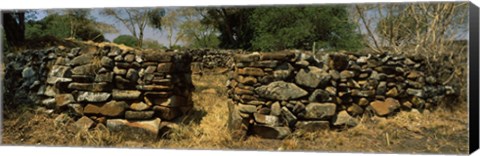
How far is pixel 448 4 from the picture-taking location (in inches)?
161

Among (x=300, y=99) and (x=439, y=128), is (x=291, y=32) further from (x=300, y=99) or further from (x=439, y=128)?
(x=439, y=128)

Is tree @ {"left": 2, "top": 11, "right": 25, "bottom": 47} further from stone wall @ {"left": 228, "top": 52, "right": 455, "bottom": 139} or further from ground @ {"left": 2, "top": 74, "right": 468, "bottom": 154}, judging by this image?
stone wall @ {"left": 228, "top": 52, "right": 455, "bottom": 139}

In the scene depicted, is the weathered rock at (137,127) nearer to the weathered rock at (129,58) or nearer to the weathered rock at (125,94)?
the weathered rock at (125,94)

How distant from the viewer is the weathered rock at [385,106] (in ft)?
16.2

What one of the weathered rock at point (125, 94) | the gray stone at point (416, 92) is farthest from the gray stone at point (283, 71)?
the weathered rock at point (125, 94)

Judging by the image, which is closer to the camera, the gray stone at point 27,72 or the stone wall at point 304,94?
the stone wall at point 304,94

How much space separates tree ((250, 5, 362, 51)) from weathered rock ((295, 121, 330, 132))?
1.31m

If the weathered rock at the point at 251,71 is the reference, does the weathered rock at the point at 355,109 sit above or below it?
below

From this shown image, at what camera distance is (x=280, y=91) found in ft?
15.4

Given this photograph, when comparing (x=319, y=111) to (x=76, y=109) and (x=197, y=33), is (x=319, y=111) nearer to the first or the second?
(x=76, y=109)

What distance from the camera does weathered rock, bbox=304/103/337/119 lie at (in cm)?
472

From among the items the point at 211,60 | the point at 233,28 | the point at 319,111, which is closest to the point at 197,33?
the point at 233,28

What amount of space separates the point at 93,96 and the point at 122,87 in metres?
0.34

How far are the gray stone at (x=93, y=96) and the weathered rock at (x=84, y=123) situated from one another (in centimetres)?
20
